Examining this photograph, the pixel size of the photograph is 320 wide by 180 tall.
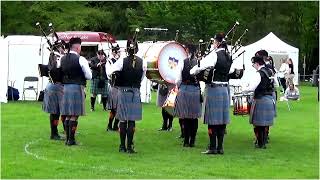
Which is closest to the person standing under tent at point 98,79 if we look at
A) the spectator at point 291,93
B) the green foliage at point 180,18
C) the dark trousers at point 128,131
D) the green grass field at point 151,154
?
the green grass field at point 151,154

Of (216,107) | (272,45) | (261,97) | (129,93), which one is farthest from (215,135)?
(272,45)

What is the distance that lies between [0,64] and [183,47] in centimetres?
725

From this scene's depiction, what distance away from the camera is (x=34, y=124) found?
1156 centimetres

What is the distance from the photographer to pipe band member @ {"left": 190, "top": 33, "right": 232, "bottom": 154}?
8305 mm

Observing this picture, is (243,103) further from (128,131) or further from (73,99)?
(73,99)

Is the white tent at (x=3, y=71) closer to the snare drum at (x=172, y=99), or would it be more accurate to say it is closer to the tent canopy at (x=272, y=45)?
the snare drum at (x=172, y=99)

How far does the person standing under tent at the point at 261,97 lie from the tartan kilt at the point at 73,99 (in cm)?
229

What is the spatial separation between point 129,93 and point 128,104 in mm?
143

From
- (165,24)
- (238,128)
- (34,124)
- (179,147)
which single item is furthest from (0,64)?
(165,24)

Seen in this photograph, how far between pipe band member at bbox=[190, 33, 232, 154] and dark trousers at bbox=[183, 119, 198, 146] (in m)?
0.55

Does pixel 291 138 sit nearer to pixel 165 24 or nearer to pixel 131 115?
pixel 131 115

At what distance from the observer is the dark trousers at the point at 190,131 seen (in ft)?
30.0

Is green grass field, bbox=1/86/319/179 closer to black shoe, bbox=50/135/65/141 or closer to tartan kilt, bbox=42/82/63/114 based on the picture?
black shoe, bbox=50/135/65/141

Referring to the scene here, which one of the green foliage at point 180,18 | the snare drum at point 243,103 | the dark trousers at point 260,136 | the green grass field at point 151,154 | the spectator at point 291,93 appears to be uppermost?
the green foliage at point 180,18
